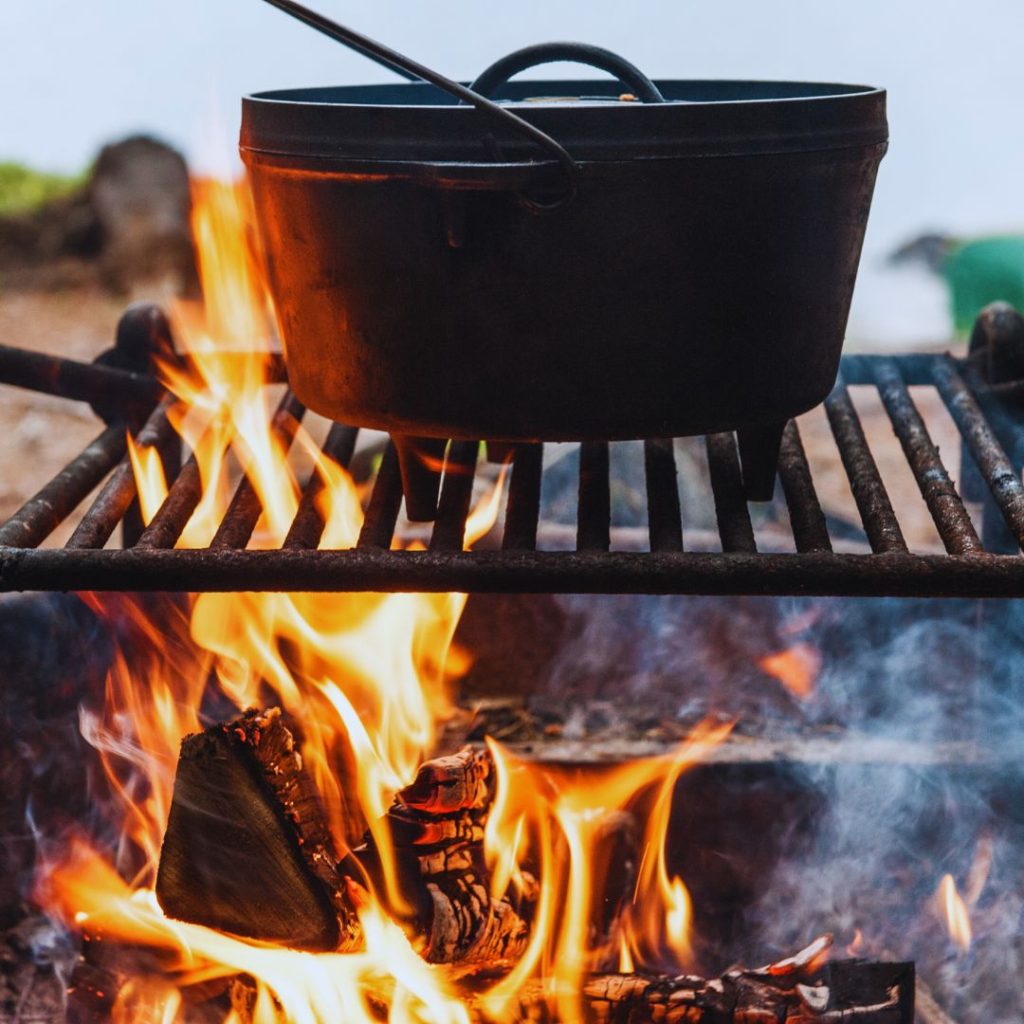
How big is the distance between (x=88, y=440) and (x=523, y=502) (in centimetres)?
309

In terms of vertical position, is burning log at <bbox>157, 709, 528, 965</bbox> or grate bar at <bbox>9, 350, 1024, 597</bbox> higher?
grate bar at <bbox>9, 350, 1024, 597</bbox>

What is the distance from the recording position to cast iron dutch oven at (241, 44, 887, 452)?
110cm

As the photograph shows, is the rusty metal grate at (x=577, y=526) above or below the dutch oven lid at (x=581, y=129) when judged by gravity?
below

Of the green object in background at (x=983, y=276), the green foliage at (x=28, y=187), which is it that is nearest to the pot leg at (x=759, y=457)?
the green object in background at (x=983, y=276)

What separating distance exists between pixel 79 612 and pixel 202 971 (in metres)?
0.55

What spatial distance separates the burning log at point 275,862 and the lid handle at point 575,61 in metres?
0.74

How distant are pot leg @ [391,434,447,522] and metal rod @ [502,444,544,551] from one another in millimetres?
95

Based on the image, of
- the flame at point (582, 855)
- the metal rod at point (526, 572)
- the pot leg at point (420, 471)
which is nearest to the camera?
the metal rod at point (526, 572)

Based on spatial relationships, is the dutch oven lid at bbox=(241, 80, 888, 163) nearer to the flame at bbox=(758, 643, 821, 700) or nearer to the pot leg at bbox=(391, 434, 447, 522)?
the pot leg at bbox=(391, 434, 447, 522)

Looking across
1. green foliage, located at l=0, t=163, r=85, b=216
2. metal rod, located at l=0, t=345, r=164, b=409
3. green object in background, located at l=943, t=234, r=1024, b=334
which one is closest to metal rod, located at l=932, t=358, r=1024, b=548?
metal rod, located at l=0, t=345, r=164, b=409

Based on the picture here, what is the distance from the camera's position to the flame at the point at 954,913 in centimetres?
161

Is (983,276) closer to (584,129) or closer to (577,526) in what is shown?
(577,526)

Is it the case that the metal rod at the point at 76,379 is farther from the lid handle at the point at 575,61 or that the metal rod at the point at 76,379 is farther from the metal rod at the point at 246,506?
the lid handle at the point at 575,61

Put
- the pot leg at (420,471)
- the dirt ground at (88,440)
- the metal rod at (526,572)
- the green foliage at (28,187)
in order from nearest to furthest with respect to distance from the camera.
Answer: the metal rod at (526,572) → the pot leg at (420,471) → the dirt ground at (88,440) → the green foliage at (28,187)
